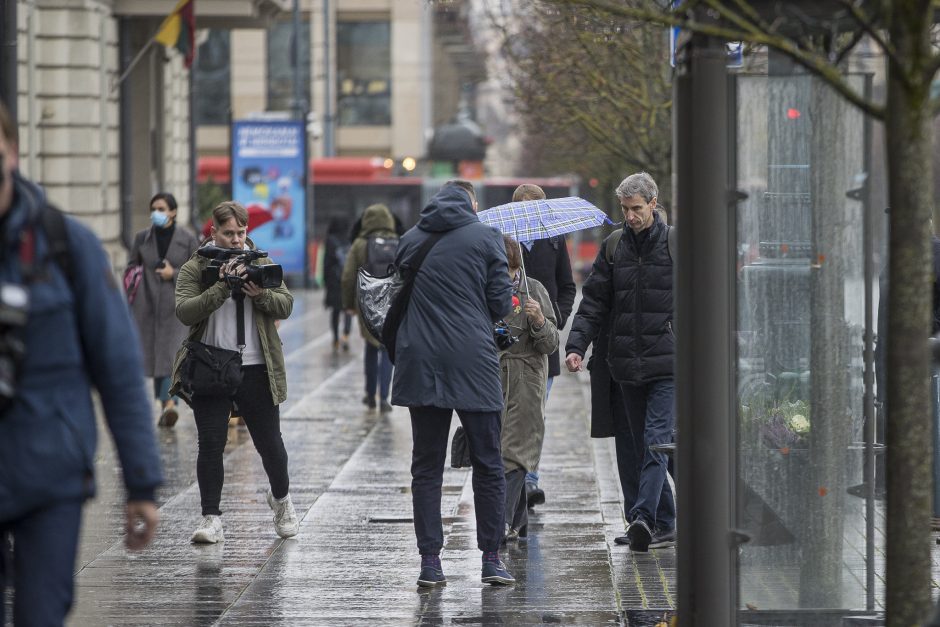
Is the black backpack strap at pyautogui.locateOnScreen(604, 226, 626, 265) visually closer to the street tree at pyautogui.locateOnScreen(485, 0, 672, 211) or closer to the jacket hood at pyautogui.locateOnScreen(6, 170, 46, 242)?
the jacket hood at pyautogui.locateOnScreen(6, 170, 46, 242)

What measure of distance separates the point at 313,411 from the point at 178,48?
29.4ft

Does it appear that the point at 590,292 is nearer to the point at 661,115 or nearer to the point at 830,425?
the point at 830,425

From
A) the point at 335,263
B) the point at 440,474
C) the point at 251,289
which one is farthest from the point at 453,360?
the point at 335,263

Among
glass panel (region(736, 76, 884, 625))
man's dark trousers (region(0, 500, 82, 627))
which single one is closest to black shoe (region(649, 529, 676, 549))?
glass panel (region(736, 76, 884, 625))

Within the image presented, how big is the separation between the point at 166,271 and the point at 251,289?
195 inches

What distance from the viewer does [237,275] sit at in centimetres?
805

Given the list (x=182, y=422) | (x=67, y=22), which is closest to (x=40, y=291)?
(x=182, y=422)

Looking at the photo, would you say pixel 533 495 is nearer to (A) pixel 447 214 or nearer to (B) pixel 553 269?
(B) pixel 553 269

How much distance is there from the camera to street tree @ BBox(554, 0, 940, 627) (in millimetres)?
4270

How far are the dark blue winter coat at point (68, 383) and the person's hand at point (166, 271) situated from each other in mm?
8906

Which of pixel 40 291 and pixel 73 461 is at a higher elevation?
pixel 40 291

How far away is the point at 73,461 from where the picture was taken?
3920mm

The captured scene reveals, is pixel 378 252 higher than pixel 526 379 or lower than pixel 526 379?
higher

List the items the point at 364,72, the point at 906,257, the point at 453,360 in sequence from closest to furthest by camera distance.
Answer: the point at 906,257 → the point at 453,360 → the point at 364,72
